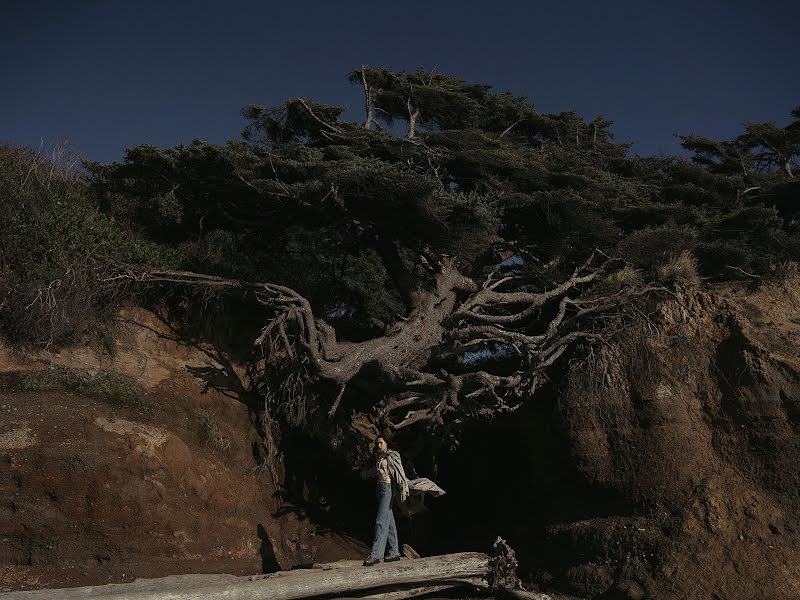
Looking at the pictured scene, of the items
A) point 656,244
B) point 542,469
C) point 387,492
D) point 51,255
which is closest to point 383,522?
point 387,492

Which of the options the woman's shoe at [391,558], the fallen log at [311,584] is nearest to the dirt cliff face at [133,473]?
the fallen log at [311,584]

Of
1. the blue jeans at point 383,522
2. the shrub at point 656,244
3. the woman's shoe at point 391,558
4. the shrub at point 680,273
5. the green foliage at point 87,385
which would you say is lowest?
the woman's shoe at point 391,558

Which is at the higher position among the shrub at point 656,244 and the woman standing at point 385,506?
the shrub at point 656,244

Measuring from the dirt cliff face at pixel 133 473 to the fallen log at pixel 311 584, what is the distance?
3.29 ft

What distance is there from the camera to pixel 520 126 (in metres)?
18.6

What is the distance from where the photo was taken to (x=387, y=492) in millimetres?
10625

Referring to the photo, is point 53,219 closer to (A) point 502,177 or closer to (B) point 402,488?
(B) point 402,488

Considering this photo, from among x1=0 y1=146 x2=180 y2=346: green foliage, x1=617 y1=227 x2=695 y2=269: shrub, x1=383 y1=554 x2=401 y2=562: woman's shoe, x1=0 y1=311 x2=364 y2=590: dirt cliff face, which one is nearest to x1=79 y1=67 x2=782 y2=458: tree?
x1=617 y1=227 x2=695 y2=269: shrub

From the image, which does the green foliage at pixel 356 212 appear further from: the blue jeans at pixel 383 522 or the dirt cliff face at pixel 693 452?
the blue jeans at pixel 383 522

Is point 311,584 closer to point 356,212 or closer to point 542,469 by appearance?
point 542,469

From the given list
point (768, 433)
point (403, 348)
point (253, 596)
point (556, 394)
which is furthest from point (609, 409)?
point (253, 596)

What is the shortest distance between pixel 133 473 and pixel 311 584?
10.5 feet

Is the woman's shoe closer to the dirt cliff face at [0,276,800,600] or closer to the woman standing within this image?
the woman standing

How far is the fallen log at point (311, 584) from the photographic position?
8.54 meters
